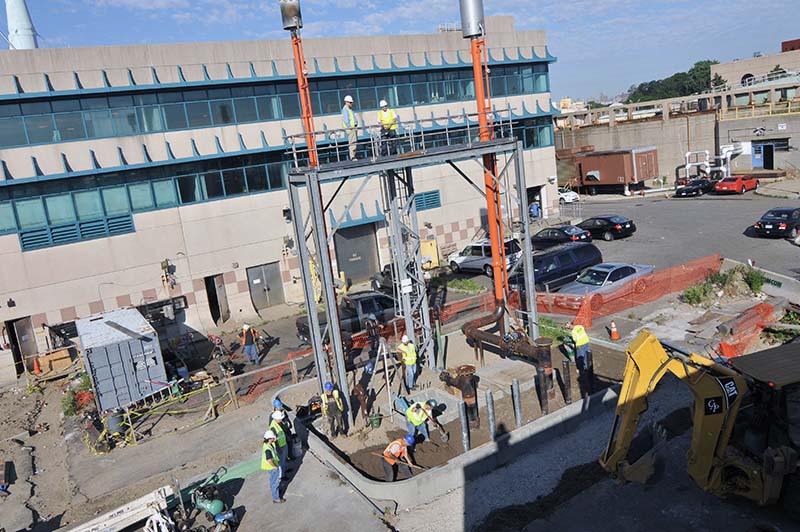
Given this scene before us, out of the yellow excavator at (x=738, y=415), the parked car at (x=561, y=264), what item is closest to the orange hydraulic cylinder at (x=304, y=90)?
the yellow excavator at (x=738, y=415)

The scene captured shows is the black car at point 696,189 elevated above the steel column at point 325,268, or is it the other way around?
the steel column at point 325,268

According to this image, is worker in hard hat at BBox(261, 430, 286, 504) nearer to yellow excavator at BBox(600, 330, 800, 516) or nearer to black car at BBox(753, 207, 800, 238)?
yellow excavator at BBox(600, 330, 800, 516)

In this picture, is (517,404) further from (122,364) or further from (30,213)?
(30,213)

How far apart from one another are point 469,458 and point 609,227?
22.4 metres

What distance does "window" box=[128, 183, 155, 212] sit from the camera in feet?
82.8

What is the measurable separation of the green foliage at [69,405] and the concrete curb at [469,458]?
7.89m

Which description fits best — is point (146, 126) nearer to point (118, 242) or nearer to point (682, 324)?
point (118, 242)

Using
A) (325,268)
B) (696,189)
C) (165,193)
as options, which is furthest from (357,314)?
(696,189)

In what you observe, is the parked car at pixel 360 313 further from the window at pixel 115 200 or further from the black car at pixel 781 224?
the black car at pixel 781 224

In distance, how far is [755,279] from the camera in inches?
845

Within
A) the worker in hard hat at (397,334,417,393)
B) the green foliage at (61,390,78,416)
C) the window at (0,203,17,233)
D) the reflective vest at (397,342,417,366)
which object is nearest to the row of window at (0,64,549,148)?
the window at (0,203,17,233)

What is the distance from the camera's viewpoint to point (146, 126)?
82.8 feet

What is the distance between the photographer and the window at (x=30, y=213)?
2341cm

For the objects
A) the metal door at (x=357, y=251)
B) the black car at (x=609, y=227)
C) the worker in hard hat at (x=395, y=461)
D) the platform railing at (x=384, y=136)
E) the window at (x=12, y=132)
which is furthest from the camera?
the black car at (x=609, y=227)
